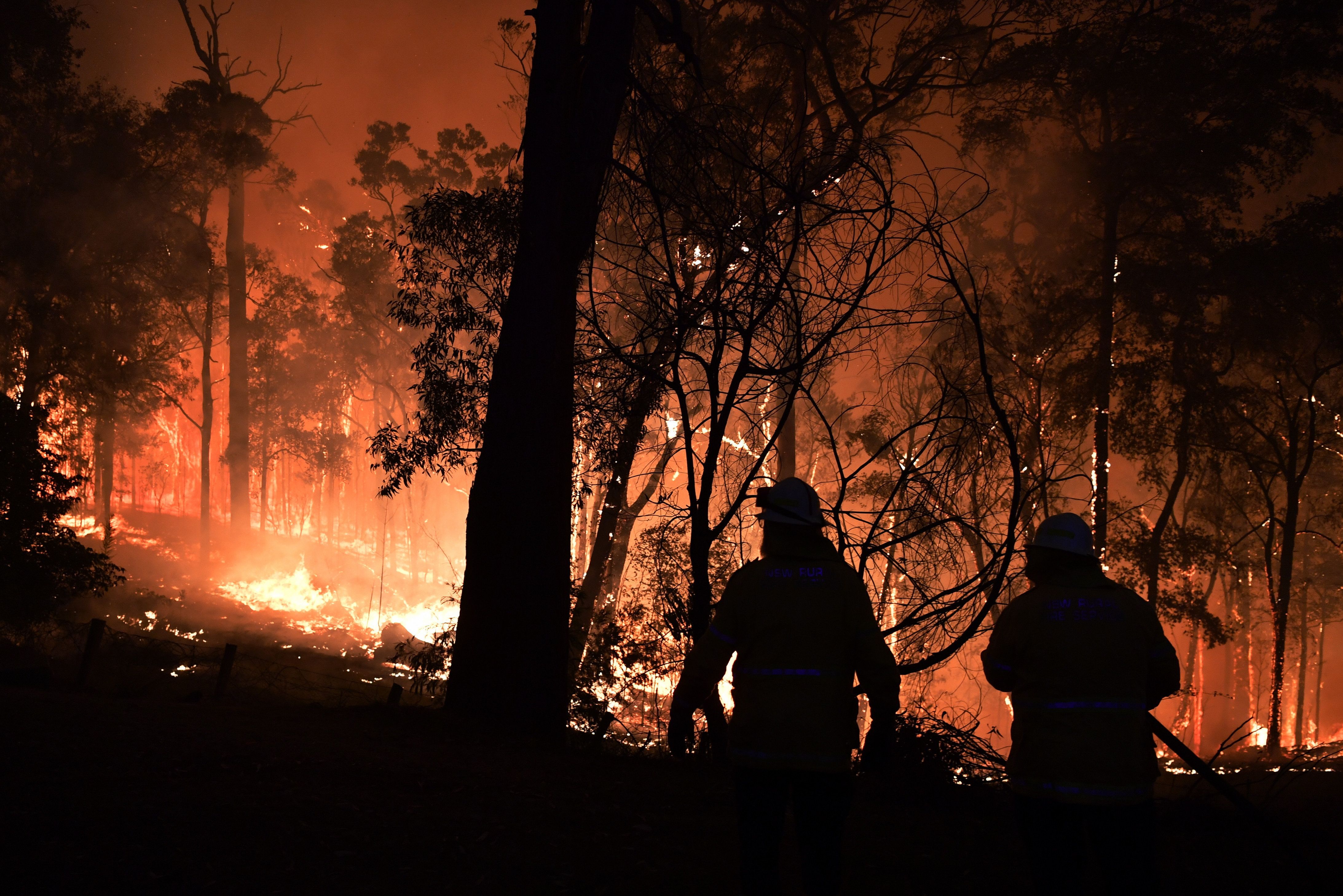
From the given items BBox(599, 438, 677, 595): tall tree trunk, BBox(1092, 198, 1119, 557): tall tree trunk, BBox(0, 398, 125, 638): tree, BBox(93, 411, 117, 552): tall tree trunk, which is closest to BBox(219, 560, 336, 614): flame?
BBox(93, 411, 117, 552): tall tree trunk

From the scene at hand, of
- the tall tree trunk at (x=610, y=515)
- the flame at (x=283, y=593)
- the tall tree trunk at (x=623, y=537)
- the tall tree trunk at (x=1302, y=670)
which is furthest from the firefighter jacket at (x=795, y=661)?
the tall tree trunk at (x=1302, y=670)

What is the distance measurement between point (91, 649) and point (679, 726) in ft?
28.1

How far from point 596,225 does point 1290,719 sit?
42615 mm

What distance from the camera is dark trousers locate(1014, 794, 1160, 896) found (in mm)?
2594

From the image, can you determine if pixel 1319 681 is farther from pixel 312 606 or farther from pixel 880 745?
pixel 880 745

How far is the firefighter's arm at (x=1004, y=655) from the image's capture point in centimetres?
281

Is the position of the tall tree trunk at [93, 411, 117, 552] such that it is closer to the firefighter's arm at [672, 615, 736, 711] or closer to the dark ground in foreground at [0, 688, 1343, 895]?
the dark ground in foreground at [0, 688, 1343, 895]

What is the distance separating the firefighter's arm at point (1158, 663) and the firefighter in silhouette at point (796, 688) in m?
0.90

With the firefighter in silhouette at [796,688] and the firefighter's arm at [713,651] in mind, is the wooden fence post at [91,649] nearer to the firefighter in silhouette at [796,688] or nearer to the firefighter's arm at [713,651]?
the firefighter's arm at [713,651]

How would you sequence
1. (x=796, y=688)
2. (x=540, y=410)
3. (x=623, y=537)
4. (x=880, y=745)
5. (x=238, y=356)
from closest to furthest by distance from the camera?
(x=796, y=688) < (x=880, y=745) < (x=540, y=410) < (x=623, y=537) < (x=238, y=356)

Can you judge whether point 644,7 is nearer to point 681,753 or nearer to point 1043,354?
point 681,753

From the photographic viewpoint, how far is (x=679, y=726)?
Result: 9.11 feet

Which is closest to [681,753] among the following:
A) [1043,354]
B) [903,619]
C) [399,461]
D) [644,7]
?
[903,619]

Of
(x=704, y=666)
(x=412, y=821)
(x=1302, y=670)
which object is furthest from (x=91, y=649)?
(x=1302, y=670)
